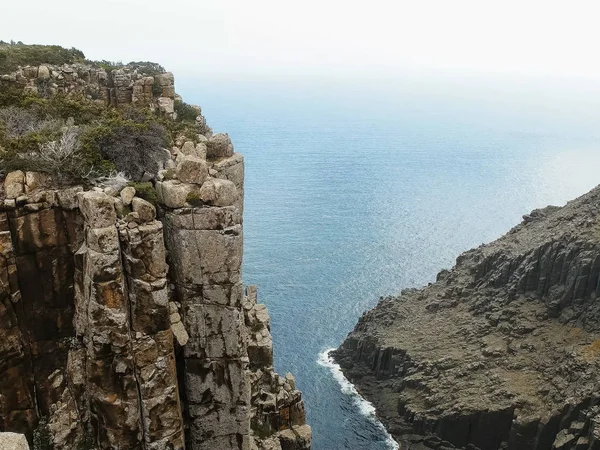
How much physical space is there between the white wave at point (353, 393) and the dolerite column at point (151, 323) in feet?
225

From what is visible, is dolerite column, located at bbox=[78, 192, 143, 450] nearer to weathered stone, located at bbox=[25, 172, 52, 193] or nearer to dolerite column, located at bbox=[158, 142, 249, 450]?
dolerite column, located at bbox=[158, 142, 249, 450]

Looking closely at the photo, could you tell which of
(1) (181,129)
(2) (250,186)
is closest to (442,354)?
(1) (181,129)

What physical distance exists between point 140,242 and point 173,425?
7.17 meters

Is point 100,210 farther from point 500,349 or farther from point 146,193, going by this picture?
point 500,349

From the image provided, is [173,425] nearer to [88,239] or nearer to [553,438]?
[88,239]

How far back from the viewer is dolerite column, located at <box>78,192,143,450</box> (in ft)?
67.3

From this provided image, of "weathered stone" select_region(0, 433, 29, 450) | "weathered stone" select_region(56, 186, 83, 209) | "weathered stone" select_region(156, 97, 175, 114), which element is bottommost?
"weathered stone" select_region(0, 433, 29, 450)

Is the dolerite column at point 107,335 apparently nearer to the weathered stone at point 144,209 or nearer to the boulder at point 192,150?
the weathered stone at point 144,209

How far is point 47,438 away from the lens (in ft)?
74.3

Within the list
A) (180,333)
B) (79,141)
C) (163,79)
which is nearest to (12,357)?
(180,333)

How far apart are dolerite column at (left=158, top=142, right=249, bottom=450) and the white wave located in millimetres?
65814

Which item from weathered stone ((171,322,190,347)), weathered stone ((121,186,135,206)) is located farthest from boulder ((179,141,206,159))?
weathered stone ((171,322,190,347))

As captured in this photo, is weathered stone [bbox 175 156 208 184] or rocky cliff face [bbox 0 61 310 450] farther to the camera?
weathered stone [bbox 175 156 208 184]

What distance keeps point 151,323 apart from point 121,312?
129 centimetres
